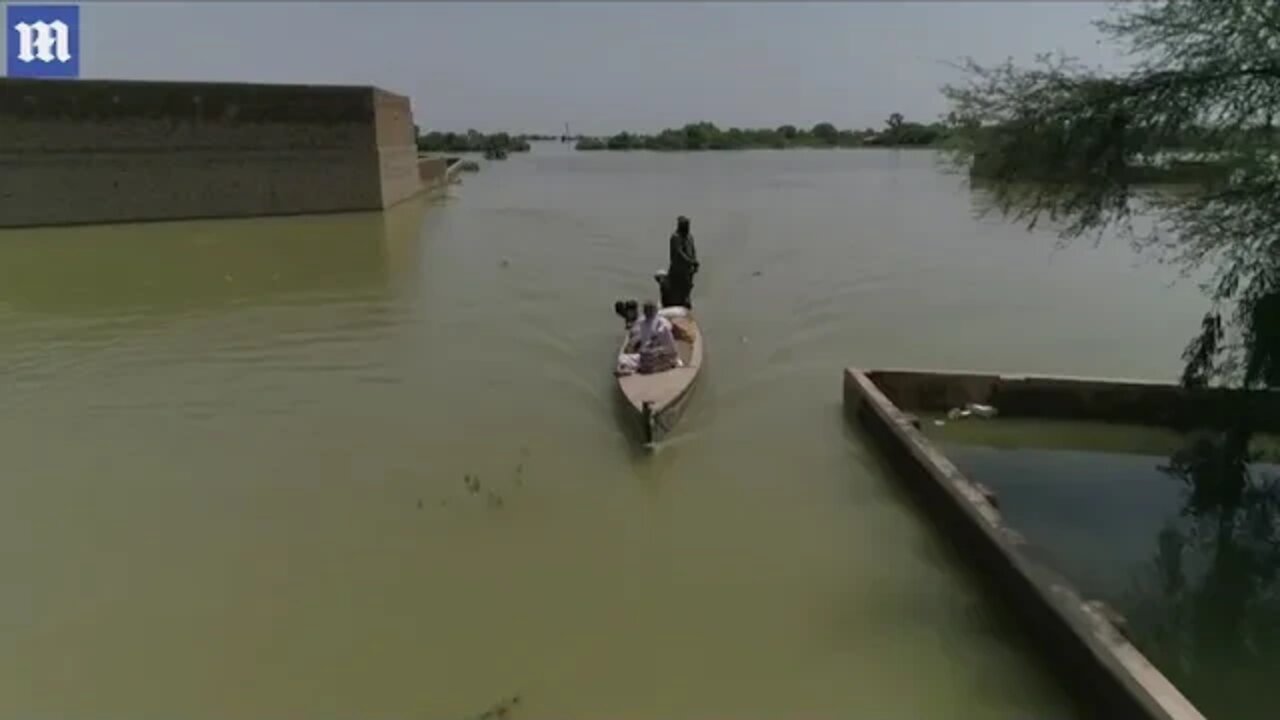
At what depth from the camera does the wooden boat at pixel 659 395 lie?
361 inches

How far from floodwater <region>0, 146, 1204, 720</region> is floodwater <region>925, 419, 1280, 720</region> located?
1.07 meters

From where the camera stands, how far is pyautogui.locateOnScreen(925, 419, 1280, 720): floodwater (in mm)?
5875

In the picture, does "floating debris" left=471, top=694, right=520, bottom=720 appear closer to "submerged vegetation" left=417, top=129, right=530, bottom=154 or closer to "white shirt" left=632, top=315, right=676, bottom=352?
"white shirt" left=632, top=315, right=676, bottom=352

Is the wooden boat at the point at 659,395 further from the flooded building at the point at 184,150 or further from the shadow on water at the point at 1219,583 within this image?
the flooded building at the point at 184,150

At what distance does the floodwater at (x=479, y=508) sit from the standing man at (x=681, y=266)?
1331 millimetres

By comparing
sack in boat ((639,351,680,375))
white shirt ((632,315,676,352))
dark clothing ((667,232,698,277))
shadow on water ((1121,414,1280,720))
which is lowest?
shadow on water ((1121,414,1280,720))

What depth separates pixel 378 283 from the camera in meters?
19.6

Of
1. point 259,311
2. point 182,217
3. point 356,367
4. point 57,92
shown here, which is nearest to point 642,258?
point 259,311

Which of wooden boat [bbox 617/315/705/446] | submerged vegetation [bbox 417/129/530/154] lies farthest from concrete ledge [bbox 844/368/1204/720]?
submerged vegetation [bbox 417/129/530/154]

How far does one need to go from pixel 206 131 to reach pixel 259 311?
609 inches

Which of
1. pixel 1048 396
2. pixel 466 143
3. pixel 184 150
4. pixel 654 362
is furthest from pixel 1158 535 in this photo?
pixel 466 143

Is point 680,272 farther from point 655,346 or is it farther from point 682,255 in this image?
point 655,346

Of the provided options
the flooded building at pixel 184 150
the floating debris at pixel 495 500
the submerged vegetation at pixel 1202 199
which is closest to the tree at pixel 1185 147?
the submerged vegetation at pixel 1202 199

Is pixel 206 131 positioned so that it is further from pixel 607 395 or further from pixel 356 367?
pixel 607 395
